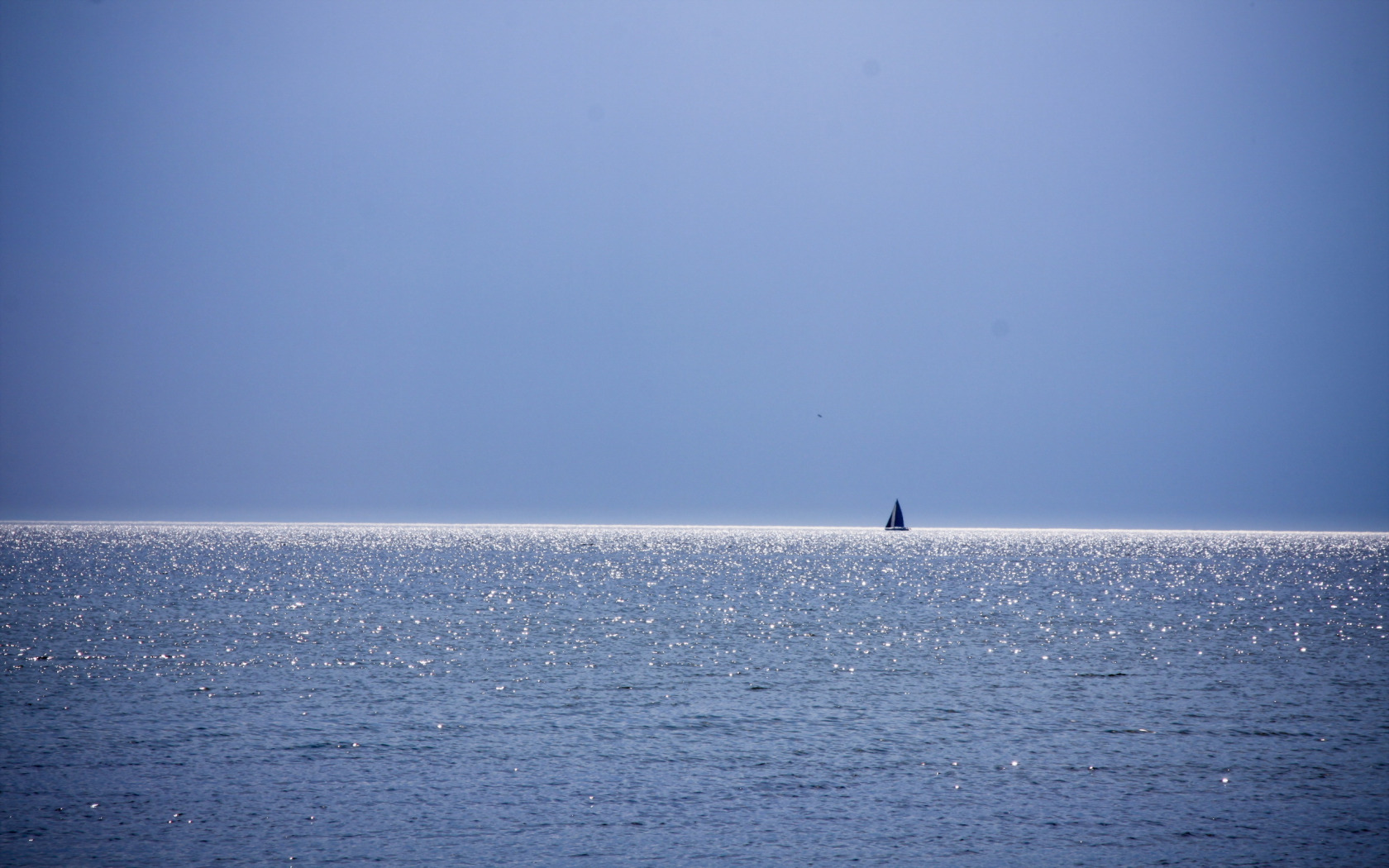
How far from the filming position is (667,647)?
55562 millimetres

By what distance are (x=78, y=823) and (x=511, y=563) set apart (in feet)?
462

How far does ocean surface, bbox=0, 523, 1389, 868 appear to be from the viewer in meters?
A: 22.1

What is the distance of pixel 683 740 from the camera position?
31.9 metres

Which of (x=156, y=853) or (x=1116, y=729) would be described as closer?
(x=156, y=853)

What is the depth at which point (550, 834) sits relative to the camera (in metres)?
22.4

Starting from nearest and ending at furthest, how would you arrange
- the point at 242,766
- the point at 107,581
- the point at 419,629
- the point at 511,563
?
the point at 242,766 < the point at 419,629 < the point at 107,581 < the point at 511,563

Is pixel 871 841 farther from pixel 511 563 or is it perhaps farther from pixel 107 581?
pixel 511 563

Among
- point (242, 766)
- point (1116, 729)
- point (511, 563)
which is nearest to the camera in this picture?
point (242, 766)

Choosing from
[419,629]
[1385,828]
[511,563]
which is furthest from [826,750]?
[511,563]

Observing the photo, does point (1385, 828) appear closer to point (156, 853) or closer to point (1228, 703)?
point (1228, 703)

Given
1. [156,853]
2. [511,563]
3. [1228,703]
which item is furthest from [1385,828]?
[511,563]

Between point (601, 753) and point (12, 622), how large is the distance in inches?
2111

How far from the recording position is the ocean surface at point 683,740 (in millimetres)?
22125

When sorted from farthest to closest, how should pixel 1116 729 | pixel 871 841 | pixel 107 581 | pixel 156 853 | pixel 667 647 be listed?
pixel 107 581, pixel 667 647, pixel 1116 729, pixel 871 841, pixel 156 853
